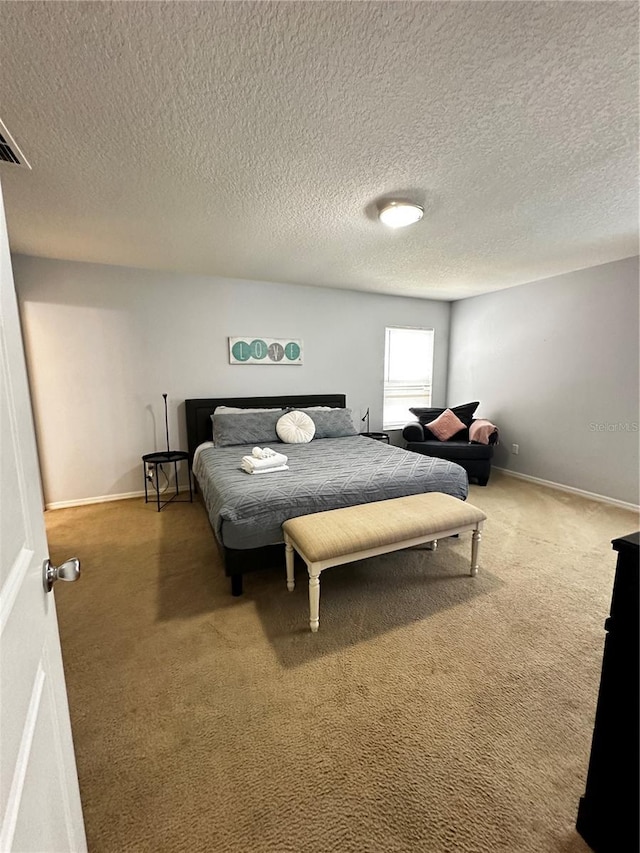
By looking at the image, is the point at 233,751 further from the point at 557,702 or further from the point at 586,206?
the point at 586,206

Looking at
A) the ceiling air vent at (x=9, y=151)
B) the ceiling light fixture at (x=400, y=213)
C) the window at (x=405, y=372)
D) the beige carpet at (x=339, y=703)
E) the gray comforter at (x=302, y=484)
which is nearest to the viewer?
the beige carpet at (x=339, y=703)

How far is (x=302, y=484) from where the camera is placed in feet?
7.87

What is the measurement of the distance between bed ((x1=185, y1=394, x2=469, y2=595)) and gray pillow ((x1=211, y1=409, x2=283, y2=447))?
0.03 metres

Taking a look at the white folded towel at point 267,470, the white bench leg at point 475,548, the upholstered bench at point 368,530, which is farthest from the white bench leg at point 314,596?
the white bench leg at point 475,548

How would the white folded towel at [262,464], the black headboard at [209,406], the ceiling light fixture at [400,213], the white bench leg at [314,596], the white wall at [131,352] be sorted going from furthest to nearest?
1. the black headboard at [209,406]
2. the white wall at [131,352]
3. the white folded towel at [262,464]
4. the ceiling light fixture at [400,213]
5. the white bench leg at [314,596]

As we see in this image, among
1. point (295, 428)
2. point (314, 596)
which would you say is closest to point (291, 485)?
point (314, 596)

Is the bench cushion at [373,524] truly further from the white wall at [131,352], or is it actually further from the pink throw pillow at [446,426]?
the white wall at [131,352]

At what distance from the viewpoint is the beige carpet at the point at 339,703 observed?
1111 mm

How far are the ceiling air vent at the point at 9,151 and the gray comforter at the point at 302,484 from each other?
2029mm

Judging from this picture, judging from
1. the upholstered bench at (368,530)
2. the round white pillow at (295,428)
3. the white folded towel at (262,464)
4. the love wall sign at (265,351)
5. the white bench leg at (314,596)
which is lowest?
the white bench leg at (314,596)

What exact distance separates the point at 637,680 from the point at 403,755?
2.68 feet

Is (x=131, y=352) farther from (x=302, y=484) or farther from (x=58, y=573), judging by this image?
(x=58, y=573)

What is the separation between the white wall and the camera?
3.47 metres

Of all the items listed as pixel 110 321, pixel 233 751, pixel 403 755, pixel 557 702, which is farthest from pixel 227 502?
pixel 110 321
